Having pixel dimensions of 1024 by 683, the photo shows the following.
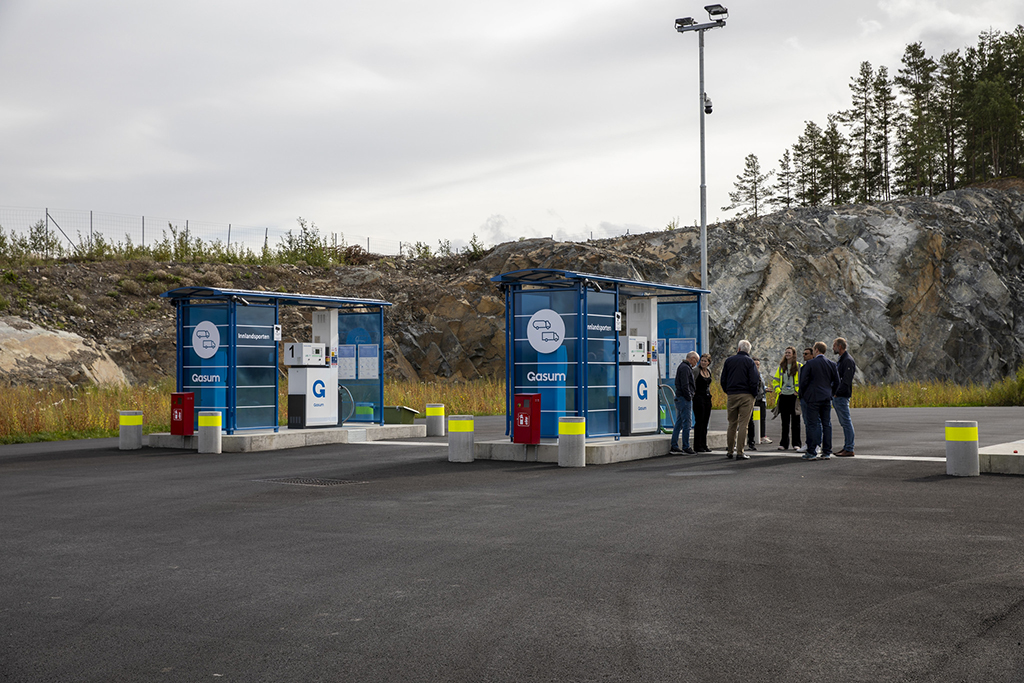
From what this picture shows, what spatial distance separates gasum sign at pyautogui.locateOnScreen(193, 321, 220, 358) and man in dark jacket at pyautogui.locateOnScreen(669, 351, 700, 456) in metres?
10.1

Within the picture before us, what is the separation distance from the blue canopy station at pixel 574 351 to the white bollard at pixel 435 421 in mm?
5919

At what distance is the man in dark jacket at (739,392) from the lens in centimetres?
1669

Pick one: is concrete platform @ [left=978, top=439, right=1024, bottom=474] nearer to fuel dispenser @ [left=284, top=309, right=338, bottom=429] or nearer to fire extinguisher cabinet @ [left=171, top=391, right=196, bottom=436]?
fuel dispenser @ [left=284, top=309, right=338, bottom=429]

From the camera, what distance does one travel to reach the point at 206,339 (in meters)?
20.5

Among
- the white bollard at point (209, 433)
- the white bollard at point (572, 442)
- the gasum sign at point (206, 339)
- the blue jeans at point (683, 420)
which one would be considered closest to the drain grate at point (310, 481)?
the white bollard at point (572, 442)

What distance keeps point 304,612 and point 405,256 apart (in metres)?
52.3

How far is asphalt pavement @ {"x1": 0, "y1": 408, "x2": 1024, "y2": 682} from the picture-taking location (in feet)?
17.4

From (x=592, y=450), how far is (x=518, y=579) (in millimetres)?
9054

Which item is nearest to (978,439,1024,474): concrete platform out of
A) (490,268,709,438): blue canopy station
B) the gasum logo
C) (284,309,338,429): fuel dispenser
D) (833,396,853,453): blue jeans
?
(833,396,853,453): blue jeans

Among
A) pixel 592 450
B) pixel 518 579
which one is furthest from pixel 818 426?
pixel 518 579

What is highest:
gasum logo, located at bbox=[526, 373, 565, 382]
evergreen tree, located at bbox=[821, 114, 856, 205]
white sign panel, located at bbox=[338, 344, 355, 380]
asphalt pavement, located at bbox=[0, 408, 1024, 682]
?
evergreen tree, located at bbox=[821, 114, 856, 205]

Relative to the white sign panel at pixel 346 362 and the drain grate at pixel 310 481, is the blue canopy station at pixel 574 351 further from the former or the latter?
the white sign panel at pixel 346 362

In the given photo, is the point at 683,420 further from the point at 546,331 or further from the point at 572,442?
the point at 546,331

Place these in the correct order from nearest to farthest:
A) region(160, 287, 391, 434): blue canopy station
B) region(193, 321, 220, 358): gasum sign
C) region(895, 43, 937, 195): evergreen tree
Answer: region(160, 287, 391, 434): blue canopy station
region(193, 321, 220, 358): gasum sign
region(895, 43, 937, 195): evergreen tree
